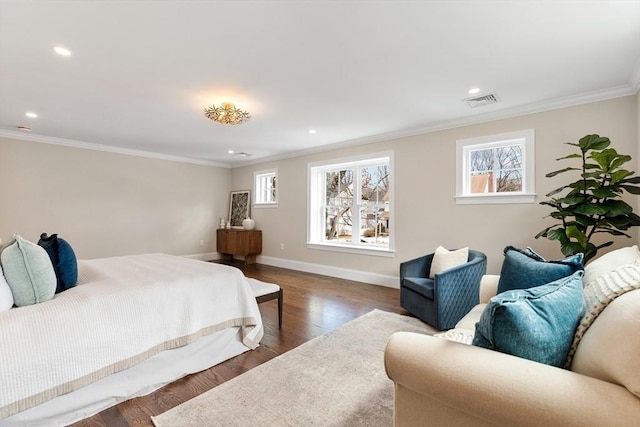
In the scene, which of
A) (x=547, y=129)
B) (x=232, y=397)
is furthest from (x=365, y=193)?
(x=232, y=397)

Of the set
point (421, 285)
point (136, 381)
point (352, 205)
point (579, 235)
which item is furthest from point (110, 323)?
point (352, 205)

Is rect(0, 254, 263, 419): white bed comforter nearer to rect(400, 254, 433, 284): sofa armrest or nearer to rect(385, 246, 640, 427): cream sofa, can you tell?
rect(385, 246, 640, 427): cream sofa

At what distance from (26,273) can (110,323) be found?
1.85 feet

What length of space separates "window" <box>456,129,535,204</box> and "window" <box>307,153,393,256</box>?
42.2 inches

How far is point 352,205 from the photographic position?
5277 mm

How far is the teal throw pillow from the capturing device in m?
1.70

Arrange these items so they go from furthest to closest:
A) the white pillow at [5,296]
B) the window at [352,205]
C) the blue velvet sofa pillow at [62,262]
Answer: the window at [352,205] → the blue velvet sofa pillow at [62,262] → the white pillow at [5,296]

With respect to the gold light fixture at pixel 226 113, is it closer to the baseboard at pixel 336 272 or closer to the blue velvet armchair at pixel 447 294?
the blue velvet armchair at pixel 447 294

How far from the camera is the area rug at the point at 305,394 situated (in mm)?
1617

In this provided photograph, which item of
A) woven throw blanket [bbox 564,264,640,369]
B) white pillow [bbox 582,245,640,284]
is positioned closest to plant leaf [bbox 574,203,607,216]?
white pillow [bbox 582,245,640,284]

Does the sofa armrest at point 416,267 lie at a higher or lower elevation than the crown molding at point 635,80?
lower

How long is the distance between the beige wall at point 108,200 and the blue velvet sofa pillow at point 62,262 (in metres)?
3.63

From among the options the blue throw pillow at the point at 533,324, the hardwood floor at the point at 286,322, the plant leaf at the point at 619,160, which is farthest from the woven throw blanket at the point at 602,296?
the hardwood floor at the point at 286,322

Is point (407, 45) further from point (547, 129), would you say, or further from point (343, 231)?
point (343, 231)
